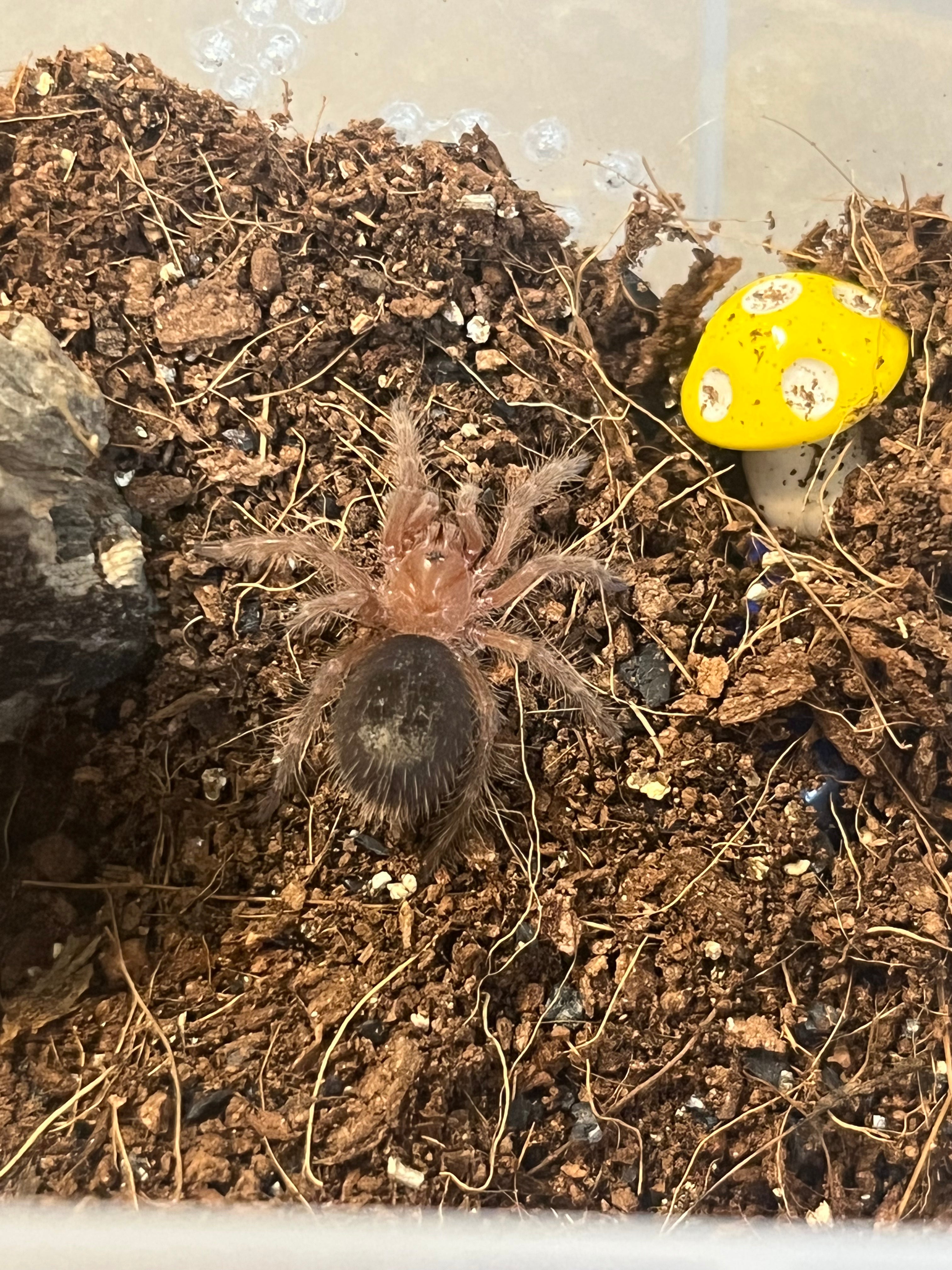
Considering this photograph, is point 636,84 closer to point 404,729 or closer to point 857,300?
point 857,300

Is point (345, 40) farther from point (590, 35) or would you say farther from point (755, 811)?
point (755, 811)

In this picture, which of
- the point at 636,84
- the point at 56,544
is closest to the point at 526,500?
the point at 56,544

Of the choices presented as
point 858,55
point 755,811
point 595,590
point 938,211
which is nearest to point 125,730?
point 595,590

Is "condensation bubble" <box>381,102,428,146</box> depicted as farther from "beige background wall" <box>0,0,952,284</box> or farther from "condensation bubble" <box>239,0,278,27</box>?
"condensation bubble" <box>239,0,278,27</box>

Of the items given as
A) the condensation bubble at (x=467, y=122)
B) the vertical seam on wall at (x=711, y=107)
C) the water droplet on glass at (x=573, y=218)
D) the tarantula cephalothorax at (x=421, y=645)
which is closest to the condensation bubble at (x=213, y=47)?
the condensation bubble at (x=467, y=122)

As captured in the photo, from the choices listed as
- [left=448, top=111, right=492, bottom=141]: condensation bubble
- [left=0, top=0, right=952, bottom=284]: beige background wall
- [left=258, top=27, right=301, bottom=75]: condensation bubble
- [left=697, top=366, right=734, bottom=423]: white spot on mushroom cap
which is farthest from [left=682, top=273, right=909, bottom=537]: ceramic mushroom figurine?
[left=258, top=27, right=301, bottom=75]: condensation bubble

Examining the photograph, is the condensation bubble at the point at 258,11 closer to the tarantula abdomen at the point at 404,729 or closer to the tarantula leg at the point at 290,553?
the tarantula leg at the point at 290,553
